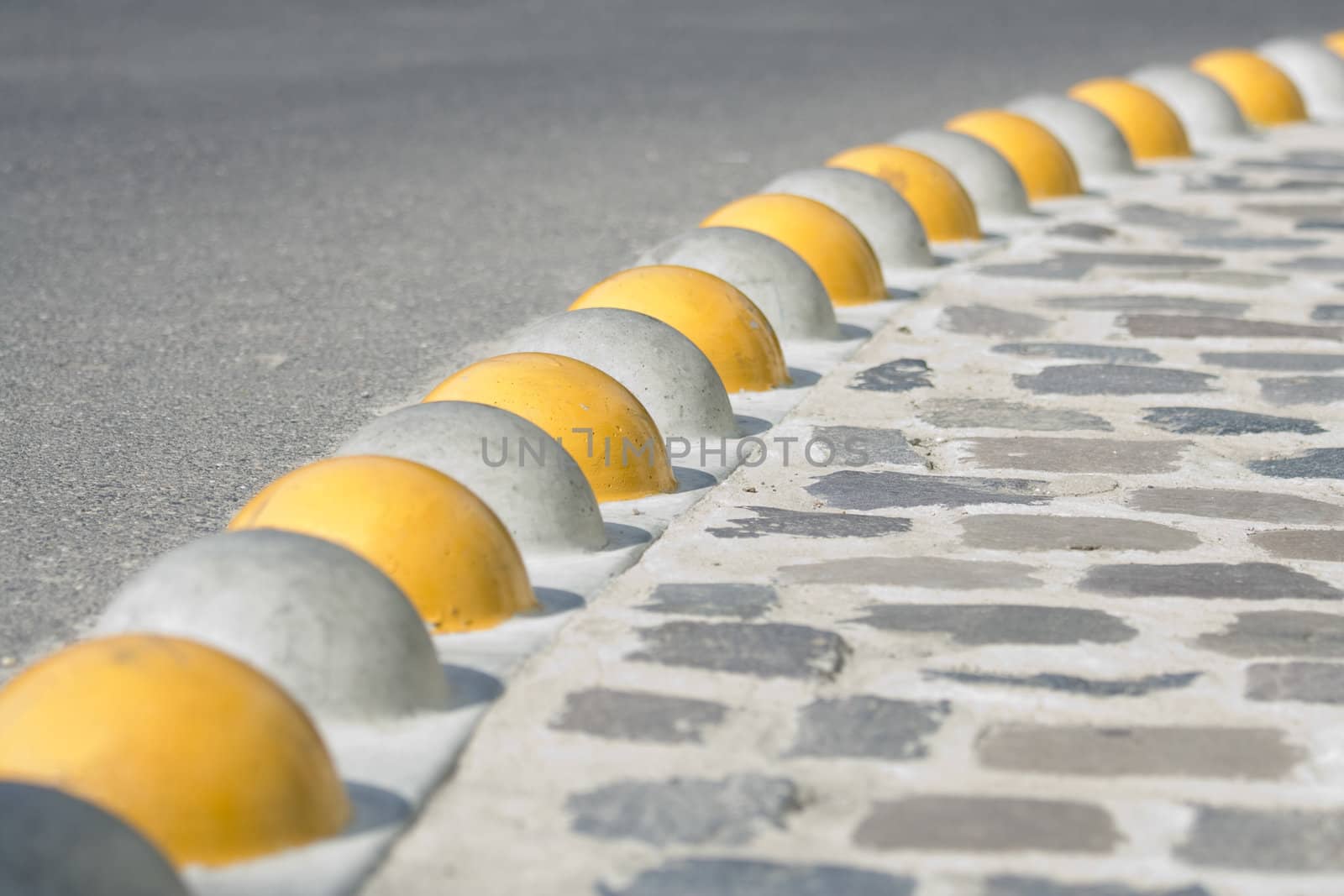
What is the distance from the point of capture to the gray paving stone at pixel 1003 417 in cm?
498

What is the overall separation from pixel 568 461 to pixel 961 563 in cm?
84

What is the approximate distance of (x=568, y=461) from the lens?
3998 mm

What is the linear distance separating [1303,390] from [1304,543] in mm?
1402

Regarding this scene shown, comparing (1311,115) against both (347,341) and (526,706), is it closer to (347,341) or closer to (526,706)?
(347,341)

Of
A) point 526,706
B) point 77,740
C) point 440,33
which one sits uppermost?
point 440,33

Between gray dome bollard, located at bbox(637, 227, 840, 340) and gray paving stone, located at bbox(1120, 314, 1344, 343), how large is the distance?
1.00m

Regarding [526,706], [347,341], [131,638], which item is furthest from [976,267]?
[131,638]

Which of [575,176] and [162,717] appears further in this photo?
[575,176]

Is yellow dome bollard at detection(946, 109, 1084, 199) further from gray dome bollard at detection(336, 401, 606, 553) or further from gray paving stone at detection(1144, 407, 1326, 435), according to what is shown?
gray dome bollard at detection(336, 401, 606, 553)

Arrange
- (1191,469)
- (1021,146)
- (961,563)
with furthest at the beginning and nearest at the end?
(1021,146)
(1191,469)
(961,563)

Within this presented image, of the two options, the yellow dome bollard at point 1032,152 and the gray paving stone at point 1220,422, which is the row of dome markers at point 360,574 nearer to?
the gray paving stone at point 1220,422

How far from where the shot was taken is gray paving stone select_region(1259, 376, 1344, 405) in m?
5.25

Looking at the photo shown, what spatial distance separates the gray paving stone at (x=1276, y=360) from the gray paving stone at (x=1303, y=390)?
111 millimetres

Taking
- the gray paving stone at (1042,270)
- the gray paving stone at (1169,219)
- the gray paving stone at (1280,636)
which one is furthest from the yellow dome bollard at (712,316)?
the gray paving stone at (1169,219)
